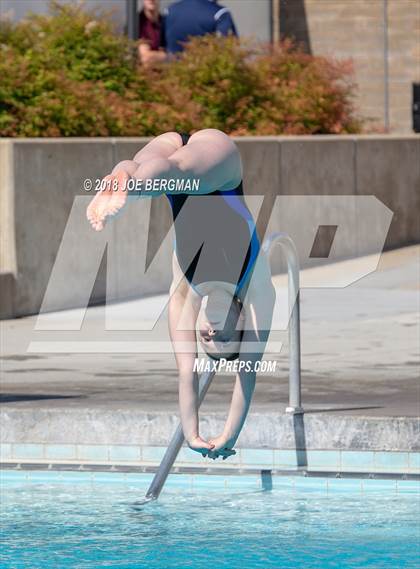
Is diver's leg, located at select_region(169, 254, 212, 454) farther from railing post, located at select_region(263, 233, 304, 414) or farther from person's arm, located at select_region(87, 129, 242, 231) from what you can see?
railing post, located at select_region(263, 233, 304, 414)

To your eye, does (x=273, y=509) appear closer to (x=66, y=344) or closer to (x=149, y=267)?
(x=66, y=344)

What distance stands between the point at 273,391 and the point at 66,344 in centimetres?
264

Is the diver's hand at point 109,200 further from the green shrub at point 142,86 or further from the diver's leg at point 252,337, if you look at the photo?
the green shrub at point 142,86

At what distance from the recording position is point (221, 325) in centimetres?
634

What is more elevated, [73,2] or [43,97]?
[73,2]

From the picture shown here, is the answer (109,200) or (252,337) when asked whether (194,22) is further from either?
(109,200)

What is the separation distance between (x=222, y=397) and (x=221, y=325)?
8.38 ft

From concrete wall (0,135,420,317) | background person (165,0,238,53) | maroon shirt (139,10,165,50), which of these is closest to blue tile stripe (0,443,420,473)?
concrete wall (0,135,420,317)

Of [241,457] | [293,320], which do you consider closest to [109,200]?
[293,320]

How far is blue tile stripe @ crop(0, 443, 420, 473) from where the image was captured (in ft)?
25.9

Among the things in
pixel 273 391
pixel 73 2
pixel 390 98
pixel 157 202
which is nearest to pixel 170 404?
pixel 273 391

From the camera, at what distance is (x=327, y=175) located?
16.1 metres

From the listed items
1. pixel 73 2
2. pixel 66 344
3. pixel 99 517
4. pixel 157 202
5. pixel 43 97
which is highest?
pixel 73 2

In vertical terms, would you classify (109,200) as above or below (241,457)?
above
